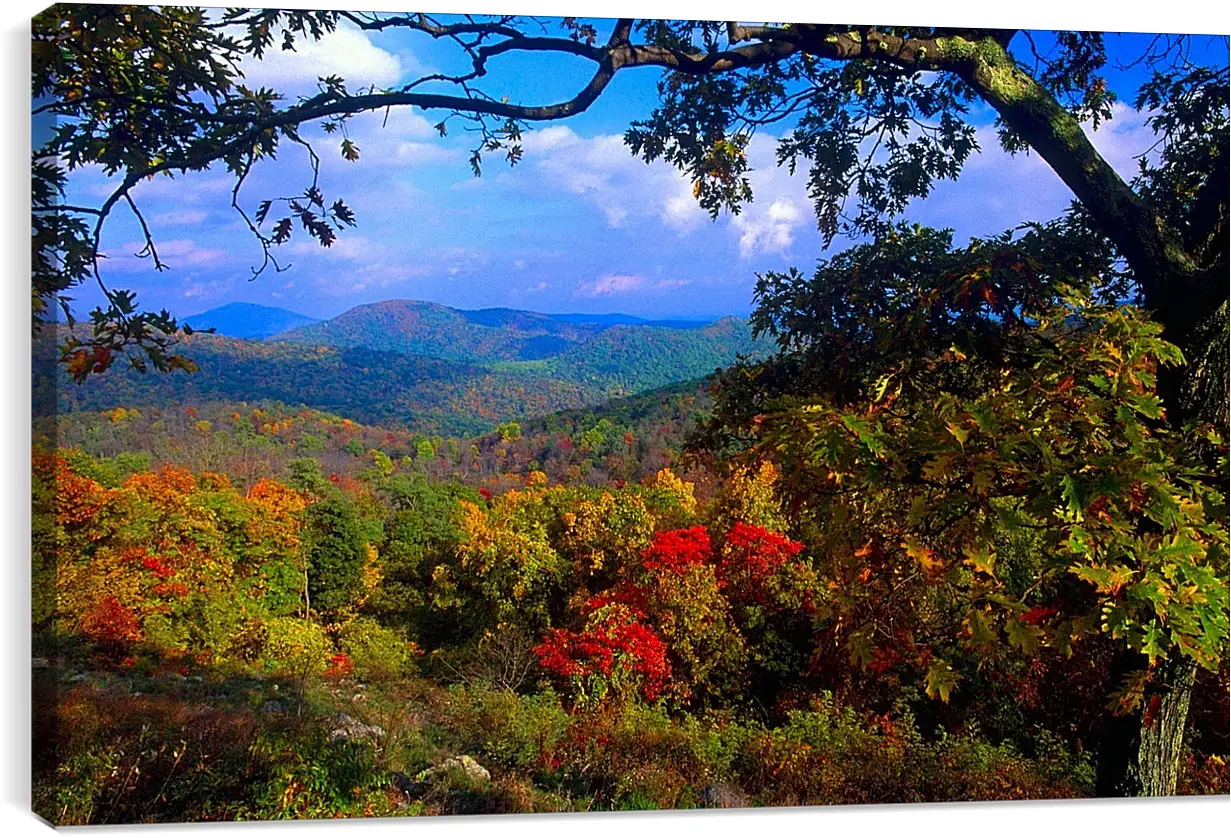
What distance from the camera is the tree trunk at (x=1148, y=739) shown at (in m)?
4.17

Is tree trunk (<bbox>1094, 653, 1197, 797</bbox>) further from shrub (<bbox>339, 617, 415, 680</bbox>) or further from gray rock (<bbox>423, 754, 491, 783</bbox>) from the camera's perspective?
shrub (<bbox>339, 617, 415, 680</bbox>)

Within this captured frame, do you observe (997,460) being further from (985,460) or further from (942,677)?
(942,677)

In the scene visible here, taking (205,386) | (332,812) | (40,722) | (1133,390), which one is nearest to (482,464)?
(205,386)

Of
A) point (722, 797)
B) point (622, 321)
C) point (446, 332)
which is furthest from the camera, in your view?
point (622, 321)

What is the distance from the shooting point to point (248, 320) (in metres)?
4.04

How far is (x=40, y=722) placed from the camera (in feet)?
12.3

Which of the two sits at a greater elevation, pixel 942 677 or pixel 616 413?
pixel 616 413

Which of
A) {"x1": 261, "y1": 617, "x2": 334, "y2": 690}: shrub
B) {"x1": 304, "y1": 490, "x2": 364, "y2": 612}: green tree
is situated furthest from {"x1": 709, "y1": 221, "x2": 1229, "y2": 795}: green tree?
{"x1": 261, "y1": 617, "x2": 334, "y2": 690}: shrub

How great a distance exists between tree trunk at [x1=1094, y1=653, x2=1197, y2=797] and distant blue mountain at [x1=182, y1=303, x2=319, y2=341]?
3.33 meters

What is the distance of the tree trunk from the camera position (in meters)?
4.17

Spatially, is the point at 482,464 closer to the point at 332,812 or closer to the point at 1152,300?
the point at 332,812

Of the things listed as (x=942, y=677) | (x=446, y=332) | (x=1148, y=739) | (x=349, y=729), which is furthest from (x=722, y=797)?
(x=446, y=332)

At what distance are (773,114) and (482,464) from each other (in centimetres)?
172

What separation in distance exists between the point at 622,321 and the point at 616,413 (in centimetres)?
36
